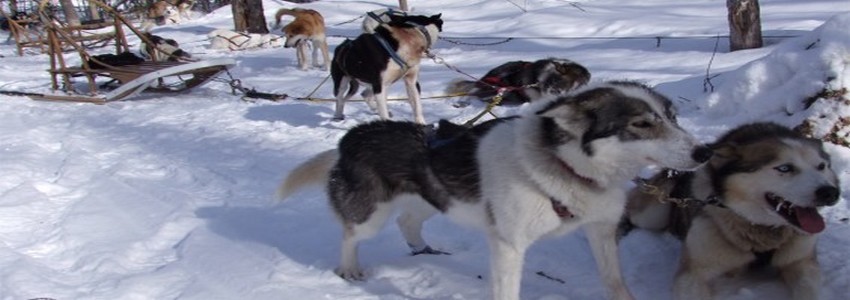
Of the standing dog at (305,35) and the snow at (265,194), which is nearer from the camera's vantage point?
the snow at (265,194)

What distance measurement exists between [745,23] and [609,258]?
497cm

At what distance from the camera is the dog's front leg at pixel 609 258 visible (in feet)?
8.05

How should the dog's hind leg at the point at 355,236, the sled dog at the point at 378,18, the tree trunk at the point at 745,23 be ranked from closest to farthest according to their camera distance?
the dog's hind leg at the point at 355,236 < the sled dog at the point at 378,18 < the tree trunk at the point at 745,23

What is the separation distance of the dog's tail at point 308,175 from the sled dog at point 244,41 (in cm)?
936

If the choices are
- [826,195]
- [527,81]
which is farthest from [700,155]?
[527,81]

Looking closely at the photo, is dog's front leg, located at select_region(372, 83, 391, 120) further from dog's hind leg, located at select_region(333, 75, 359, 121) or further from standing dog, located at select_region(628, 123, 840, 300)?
standing dog, located at select_region(628, 123, 840, 300)

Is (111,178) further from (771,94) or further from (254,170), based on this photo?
(771,94)

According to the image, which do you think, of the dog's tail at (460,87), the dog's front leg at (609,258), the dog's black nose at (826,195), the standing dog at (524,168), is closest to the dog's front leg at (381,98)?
the dog's tail at (460,87)

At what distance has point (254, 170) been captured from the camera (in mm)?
4746

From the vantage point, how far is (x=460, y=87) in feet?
21.8

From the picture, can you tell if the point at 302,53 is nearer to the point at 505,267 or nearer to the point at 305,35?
the point at 305,35

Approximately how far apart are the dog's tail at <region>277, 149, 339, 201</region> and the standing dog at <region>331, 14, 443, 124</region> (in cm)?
250

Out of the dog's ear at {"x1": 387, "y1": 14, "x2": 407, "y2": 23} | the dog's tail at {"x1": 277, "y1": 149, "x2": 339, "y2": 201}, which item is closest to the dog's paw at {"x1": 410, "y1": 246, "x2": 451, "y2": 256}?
the dog's tail at {"x1": 277, "y1": 149, "x2": 339, "y2": 201}

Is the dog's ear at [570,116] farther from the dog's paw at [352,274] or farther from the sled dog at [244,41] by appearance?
the sled dog at [244,41]
